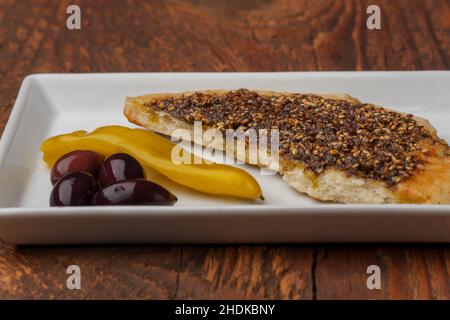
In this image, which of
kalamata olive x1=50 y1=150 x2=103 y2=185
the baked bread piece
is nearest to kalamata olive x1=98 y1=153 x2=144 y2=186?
kalamata olive x1=50 y1=150 x2=103 y2=185

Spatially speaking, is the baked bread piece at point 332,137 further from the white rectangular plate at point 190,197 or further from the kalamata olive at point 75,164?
the kalamata olive at point 75,164

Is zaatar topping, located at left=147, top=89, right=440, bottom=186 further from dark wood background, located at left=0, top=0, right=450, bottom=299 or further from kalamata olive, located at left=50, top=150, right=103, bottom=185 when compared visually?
kalamata olive, located at left=50, top=150, right=103, bottom=185

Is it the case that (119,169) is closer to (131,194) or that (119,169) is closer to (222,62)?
(131,194)

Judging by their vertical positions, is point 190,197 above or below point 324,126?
below

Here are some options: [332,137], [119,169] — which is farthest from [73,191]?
[332,137]

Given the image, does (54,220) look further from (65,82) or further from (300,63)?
(300,63)
